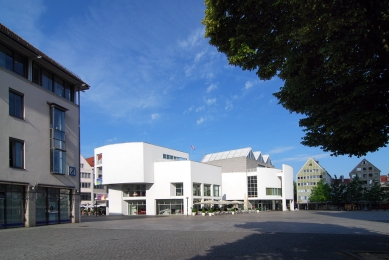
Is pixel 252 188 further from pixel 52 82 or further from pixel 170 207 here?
pixel 52 82

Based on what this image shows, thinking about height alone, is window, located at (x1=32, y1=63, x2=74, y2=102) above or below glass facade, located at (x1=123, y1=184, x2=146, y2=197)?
A: above

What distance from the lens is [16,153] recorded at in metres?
25.9

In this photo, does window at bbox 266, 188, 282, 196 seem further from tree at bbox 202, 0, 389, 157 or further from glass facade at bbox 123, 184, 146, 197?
tree at bbox 202, 0, 389, 157

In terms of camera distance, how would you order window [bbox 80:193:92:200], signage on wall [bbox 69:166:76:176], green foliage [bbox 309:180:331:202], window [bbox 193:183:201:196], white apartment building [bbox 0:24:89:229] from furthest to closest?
window [bbox 80:193:92:200]
green foliage [bbox 309:180:331:202]
window [bbox 193:183:201:196]
signage on wall [bbox 69:166:76:176]
white apartment building [bbox 0:24:89:229]

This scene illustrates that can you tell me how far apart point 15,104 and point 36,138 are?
3.07 m

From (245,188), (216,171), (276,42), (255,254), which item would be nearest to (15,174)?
(255,254)

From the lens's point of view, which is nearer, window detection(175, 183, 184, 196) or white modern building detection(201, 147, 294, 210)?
window detection(175, 183, 184, 196)

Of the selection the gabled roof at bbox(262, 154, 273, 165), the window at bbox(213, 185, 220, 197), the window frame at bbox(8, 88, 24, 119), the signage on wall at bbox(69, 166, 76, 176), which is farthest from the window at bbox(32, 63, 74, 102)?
the gabled roof at bbox(262, 154, 273, 165)

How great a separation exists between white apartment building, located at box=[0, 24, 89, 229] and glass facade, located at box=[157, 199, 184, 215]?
95.1 ft

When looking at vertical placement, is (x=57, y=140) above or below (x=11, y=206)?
above

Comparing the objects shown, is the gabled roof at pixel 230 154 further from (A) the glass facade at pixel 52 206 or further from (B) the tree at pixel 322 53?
(B) the tree at pixel 322 53

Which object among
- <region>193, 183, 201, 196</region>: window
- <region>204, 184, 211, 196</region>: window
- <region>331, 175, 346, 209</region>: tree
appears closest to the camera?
<region>193, 183, 201, 196</region>: window

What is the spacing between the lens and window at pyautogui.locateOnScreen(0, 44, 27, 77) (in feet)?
82.3

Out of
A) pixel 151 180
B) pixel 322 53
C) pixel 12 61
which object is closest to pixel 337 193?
pixel 151 180
